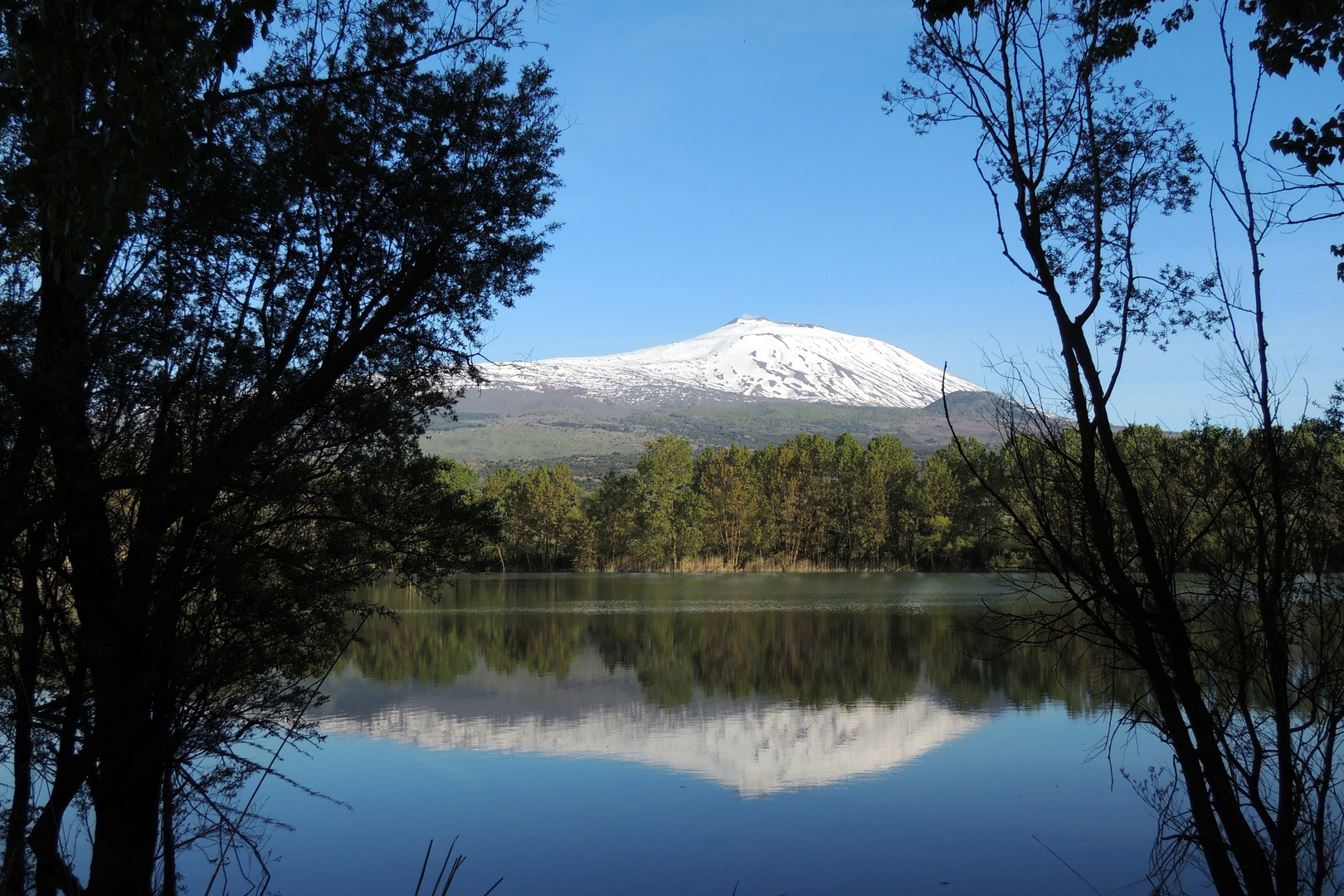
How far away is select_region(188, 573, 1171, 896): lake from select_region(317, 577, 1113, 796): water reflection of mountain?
0.06 meters

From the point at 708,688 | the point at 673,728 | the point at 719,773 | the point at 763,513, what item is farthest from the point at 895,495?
the point at 719,773

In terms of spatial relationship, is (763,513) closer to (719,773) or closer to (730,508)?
→ (730,508)

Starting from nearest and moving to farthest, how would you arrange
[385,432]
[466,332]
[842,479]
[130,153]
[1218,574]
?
[130,153]
[1218,574]
[385,432]
[466,332]
[842,479]

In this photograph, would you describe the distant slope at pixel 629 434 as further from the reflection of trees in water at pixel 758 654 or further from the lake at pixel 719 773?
the lake at pixel 719 773

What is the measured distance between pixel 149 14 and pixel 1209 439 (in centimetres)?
454

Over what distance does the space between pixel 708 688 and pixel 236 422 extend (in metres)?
10.9

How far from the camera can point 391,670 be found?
17.5m

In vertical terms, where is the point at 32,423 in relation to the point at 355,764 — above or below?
above

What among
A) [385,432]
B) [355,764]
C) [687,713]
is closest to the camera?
[385,432]

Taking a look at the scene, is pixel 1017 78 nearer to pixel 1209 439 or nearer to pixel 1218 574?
pixel 1209 439

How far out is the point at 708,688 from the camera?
15523 mm

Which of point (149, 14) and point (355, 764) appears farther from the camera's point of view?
point (355, 764)

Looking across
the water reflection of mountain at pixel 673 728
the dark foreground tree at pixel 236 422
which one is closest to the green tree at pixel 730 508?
the water reflection of mountain at pixel 673 728

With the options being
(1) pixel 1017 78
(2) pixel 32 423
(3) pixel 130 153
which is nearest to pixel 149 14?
(3) pixel 130 153
